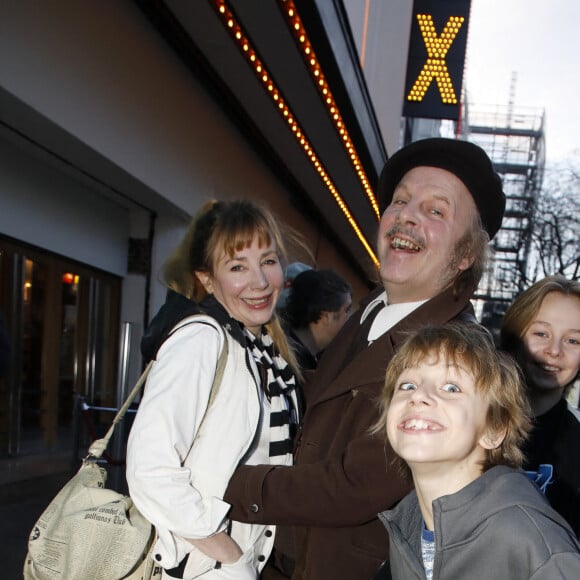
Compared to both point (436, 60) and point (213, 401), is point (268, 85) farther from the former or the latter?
point (436, 60)

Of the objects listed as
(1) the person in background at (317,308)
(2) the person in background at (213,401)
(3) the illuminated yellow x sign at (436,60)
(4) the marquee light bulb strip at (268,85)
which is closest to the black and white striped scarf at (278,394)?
(2) the person in background at (213,401)

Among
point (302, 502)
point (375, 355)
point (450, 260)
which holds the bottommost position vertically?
point (302, 502)

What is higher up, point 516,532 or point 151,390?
point 151,390

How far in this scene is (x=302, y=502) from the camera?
69.4 inches

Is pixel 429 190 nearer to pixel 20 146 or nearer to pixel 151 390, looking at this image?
pixel 151 390

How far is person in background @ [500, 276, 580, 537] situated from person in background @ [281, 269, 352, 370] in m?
1.85

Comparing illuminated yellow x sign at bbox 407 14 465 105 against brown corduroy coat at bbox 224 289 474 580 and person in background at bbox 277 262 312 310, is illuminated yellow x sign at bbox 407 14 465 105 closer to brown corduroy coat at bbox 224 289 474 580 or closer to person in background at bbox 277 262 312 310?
person in background at bbox 277 262 312 310

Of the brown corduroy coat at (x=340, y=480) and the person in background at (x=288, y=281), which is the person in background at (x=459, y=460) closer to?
the brown corduroy coat at (x=340, y=480)

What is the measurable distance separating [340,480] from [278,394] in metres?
0.46

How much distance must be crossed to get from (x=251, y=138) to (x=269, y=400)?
19.0 ft

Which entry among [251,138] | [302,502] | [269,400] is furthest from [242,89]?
[302,502]

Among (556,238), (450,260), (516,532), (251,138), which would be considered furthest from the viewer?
(556,238)

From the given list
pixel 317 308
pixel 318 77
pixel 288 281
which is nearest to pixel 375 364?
pixel 317 308

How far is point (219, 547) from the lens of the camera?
1.83 m
